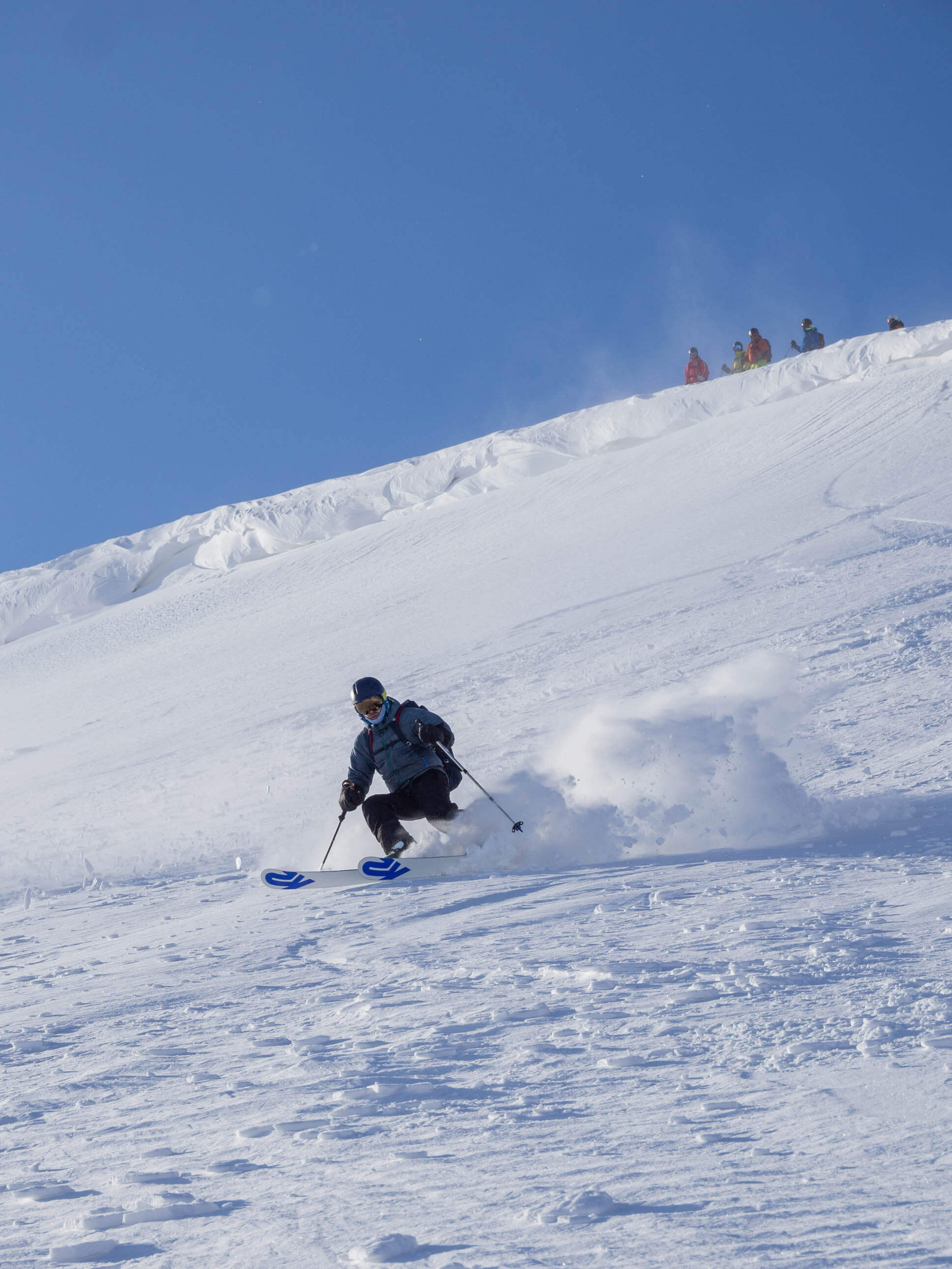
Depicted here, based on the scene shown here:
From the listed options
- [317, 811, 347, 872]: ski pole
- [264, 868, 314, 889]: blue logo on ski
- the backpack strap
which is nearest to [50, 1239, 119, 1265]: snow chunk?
[264, 868, 314, 889]: blue logo on ski

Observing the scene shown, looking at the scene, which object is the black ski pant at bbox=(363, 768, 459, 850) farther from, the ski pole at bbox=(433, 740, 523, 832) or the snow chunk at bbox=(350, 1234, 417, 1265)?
the snow chunk at bbox=(350, 1234, 417, 1265)

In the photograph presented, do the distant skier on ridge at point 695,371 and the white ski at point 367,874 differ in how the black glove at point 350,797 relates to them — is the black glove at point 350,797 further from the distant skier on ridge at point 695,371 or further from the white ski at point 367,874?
the distant skier on ridge at point 695,371

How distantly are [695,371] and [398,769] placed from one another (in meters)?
20.2

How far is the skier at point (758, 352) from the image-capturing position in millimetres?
23625

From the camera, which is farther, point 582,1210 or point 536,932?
point 536,932

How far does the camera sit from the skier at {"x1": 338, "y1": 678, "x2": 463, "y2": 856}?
6031mm

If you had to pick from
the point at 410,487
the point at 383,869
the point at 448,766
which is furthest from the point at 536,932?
the point at 410,487

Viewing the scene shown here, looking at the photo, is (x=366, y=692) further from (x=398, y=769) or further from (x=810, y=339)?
(x=810, y=339)

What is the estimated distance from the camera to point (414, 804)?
6102 millimetres

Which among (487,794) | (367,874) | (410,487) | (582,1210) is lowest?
(582,1210)

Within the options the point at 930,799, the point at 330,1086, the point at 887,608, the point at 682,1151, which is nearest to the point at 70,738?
the point at 887,608

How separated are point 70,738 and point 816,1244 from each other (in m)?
12.0

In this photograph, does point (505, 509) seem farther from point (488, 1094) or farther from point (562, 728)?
point (488, 1094)

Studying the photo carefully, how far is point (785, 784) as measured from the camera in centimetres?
602
